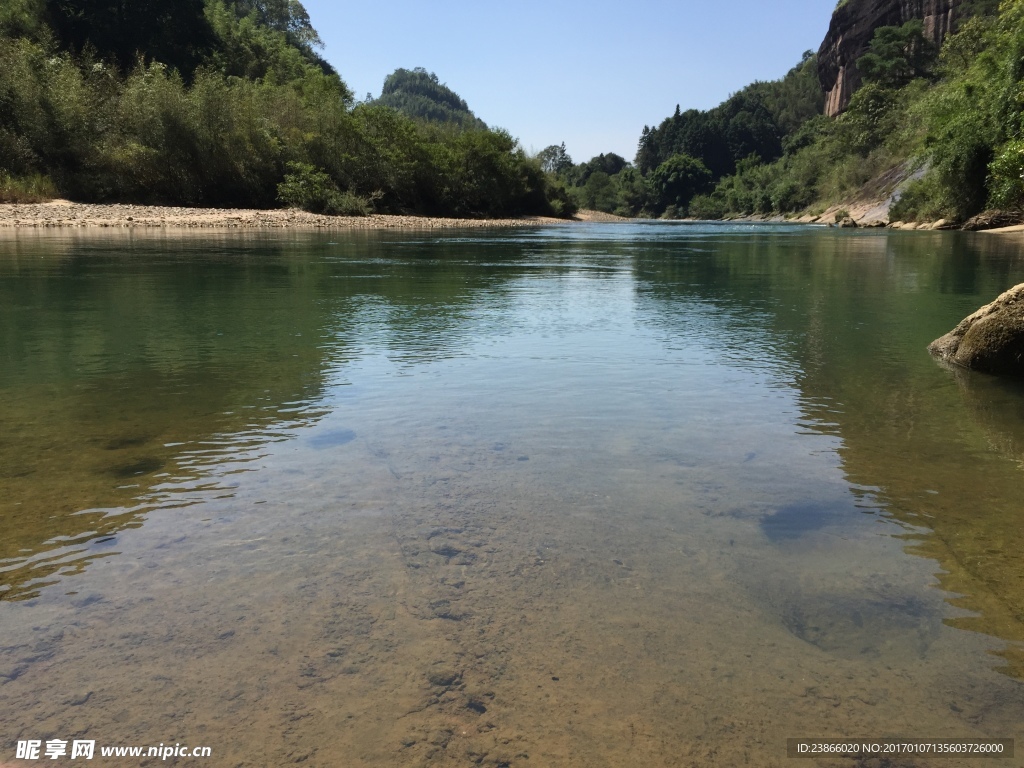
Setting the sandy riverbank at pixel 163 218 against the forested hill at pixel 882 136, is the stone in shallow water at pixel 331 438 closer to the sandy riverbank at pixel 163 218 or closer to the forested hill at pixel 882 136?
the forested hill at pixel 882 136

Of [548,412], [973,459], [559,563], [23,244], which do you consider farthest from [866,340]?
[23,244]

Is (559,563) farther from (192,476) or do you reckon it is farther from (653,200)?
(653,200)

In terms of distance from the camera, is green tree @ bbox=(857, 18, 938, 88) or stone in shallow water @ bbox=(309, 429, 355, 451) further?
green tree @ bbox=(857, 18, 938, 88)

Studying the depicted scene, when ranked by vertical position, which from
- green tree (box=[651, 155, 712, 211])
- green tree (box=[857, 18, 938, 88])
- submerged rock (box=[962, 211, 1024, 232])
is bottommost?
submerged rock (box=[962, 211, 1024, 232])

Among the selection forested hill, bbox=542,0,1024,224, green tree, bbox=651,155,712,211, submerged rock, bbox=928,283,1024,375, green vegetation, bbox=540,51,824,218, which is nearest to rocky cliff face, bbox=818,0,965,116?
forested hill, bbox=542,0,1024,224

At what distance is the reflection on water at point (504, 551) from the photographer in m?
2.62

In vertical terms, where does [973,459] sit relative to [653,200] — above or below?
below

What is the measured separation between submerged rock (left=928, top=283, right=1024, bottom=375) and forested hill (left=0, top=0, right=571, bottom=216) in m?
50.6

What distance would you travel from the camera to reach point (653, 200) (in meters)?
183

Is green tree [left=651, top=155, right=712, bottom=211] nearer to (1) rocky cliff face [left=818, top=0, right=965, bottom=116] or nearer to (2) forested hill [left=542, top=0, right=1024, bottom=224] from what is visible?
(2) forested hill [left=542, top=0, right=1024, bottom=224]

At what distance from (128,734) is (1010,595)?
145 inches

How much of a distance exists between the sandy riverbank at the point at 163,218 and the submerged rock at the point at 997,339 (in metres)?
41.7

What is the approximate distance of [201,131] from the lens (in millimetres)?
55125

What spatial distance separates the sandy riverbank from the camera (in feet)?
136
